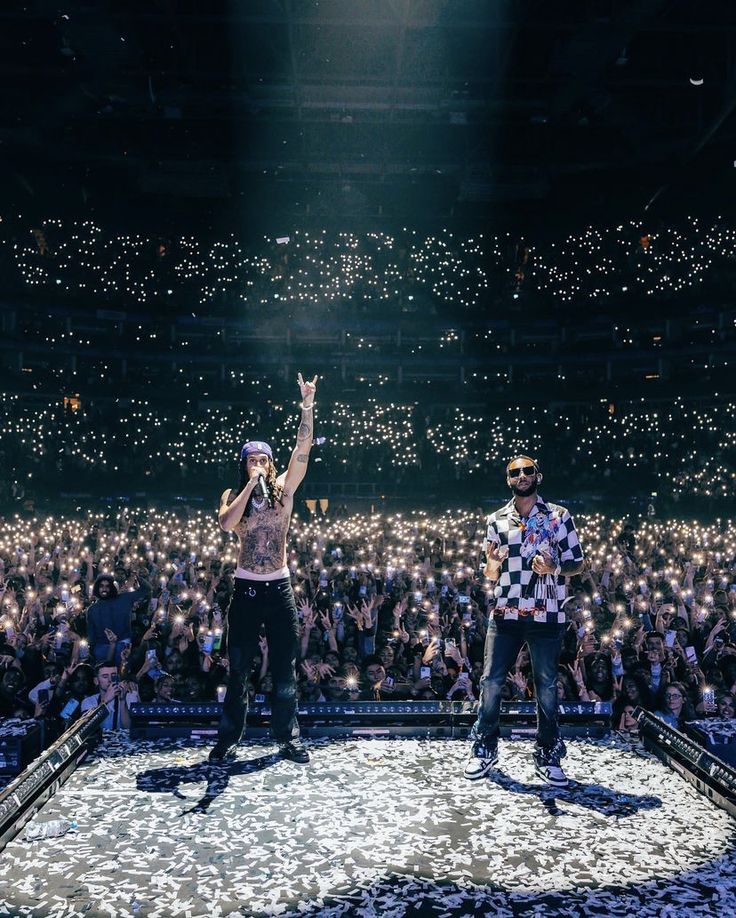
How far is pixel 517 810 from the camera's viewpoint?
3.56m

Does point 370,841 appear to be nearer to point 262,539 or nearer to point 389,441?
point 262,539

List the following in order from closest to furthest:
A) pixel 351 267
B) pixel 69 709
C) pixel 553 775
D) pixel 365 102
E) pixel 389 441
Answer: pixel 553 775 < pixel 69 709 < pixel 365 102 < pixel 351 267 < pixel 389 441

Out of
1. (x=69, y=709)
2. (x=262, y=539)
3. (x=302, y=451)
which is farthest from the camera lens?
(x=69, y=709)

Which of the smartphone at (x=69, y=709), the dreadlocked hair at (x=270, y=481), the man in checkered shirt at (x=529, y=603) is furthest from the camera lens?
the smartphone at (x=69, y=709)

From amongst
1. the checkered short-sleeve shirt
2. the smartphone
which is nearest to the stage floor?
the checkered short-sleeve shirt

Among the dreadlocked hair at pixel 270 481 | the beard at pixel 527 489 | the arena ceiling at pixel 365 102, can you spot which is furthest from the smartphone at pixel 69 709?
the arena ceiling at pixel 365 102

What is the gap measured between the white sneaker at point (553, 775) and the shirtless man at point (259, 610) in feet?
4.42

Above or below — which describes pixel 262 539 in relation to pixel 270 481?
below

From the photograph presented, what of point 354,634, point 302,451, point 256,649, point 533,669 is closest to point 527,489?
point 533,669

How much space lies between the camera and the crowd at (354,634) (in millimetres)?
5988

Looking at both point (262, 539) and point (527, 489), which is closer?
point (527, 489)

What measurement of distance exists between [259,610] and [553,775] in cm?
188

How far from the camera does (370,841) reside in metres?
3.25

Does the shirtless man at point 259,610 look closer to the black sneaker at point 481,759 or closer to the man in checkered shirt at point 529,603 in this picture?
the black sneaker at point 481,759
